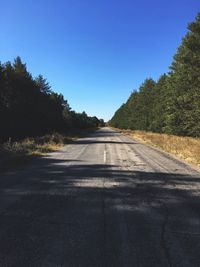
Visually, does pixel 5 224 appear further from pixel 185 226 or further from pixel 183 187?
pixel 183 187

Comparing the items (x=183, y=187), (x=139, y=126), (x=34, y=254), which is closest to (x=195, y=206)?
(x=183, y=187)

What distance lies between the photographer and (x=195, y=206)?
6.42 meters

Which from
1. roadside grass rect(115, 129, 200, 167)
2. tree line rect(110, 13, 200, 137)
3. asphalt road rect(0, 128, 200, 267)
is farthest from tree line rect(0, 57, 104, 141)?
asphalt road rect(0, 128, 200, 267)

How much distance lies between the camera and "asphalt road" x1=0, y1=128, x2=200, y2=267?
12.6 feet

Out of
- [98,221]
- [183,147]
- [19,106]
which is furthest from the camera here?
[19,106]

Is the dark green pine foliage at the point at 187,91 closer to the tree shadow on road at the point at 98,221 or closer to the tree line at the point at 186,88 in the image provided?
the tree line at the point at 186,88

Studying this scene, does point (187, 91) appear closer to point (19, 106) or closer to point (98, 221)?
point (19, 106)

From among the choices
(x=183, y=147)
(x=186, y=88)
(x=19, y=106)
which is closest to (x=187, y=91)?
(x=186, y=88)

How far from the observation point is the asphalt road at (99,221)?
384 cm

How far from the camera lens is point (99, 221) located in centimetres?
529

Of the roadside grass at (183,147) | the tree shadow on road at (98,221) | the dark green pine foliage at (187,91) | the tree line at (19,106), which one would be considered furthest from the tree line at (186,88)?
the tree shadow on road at (98,221)

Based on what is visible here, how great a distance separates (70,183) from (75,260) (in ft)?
16.6

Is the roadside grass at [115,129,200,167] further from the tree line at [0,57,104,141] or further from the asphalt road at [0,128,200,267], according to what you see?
the tree line at [0,57,104,141]

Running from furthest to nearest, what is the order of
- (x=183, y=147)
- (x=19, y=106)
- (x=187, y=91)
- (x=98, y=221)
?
(x=19, y=106) → (x=187, y=91) → (x=183, y=147) → (x=98, y=221)
